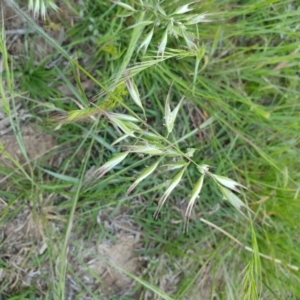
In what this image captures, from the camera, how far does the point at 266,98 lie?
145 centimetres

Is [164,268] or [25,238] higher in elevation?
[25,238]

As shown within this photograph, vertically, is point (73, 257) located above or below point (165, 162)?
below

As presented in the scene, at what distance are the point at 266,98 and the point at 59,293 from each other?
0.75 metres

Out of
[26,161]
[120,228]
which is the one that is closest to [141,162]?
[120,228]

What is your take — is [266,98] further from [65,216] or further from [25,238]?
[25,238]

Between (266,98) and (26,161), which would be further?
(266,98)

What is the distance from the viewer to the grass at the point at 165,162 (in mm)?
1286

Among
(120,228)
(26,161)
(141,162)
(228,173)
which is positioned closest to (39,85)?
(26,161)

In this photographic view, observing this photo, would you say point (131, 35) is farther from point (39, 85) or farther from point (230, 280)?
point (230, 280)

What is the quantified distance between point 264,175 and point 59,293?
604 mm

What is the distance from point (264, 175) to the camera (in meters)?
1.39

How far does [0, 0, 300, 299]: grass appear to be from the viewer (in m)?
1.29

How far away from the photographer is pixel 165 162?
4.35 ft

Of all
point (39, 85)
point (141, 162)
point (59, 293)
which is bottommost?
point (59, 293)
